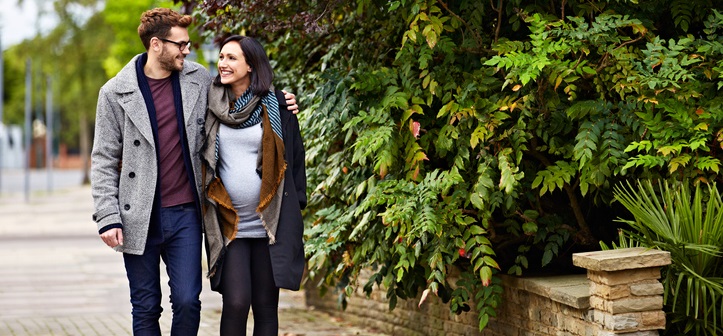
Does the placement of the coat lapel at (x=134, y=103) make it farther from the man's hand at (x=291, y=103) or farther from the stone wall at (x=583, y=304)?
the stone wall at (x=583, y=304)

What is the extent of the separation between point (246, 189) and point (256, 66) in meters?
0.54

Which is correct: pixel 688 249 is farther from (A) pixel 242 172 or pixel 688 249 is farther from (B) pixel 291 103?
(A) pixel 242 172

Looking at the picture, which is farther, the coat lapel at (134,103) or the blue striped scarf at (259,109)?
the blue striped scarf at (259,109)

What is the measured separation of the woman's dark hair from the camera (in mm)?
4980

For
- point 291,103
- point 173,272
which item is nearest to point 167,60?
point 291,103

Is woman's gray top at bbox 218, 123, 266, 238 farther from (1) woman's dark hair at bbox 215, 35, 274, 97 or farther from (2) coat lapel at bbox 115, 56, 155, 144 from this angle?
(2) coat lapel at bbox 115, 56, 155, 144

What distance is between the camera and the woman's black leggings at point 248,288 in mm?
Answer: 4961

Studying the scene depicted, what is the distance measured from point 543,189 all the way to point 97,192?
7.30 ft

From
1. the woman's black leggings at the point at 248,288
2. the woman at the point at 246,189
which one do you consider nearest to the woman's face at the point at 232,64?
the woman at the point at 246,189

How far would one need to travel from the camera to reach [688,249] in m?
5.27

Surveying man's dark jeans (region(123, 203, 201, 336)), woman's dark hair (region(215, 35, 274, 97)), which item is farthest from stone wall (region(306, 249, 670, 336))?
man's dark jeans (region(123, 203, 201, 336))

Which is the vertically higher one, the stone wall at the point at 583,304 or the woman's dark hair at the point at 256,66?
the woman's dark hair at the point at 256,66

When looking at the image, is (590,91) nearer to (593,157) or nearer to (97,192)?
(593,157)

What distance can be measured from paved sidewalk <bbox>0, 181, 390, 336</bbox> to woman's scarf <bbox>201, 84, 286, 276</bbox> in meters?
3.44
